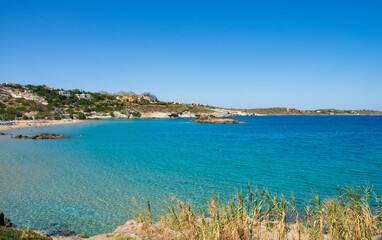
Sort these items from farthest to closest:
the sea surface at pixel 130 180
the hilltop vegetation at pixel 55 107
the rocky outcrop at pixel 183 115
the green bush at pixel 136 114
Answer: the rocky outcrop at pixel 183 115, the green bush at pixel 136 114, the hilltop vegetation at pixel 55 107, the sea surface at pixel 130 180

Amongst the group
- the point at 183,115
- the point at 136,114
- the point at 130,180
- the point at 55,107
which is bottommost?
the point at 130,180

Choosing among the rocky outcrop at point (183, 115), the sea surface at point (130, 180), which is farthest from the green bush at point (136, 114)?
the sea surface at point (130, 180)

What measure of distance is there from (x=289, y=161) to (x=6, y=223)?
19269 mm

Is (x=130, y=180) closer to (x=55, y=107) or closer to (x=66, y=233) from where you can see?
(x=66, y=233)

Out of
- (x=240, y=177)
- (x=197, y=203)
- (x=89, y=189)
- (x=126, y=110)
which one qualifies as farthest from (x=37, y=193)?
(x=126, y=110)

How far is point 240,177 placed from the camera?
49.9 ft

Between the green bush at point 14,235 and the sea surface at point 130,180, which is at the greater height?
the green bush at point 14,235

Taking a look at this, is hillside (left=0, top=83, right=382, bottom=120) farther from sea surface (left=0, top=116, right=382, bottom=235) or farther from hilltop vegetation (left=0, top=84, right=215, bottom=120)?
sea surface (left=0, top=116, right=382, bottom=235)

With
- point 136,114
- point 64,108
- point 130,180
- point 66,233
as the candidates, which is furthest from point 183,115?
point 66,233

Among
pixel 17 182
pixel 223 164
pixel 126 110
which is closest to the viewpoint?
pixel 17 182

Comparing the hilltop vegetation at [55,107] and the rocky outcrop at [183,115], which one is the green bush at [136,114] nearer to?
the hilltop vegetation at [55,107]

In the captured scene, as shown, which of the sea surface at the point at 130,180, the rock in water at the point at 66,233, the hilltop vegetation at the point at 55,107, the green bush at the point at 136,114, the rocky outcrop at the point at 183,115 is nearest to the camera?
the rock in water at the point at 66,233

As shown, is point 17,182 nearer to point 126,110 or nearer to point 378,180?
point 378,180

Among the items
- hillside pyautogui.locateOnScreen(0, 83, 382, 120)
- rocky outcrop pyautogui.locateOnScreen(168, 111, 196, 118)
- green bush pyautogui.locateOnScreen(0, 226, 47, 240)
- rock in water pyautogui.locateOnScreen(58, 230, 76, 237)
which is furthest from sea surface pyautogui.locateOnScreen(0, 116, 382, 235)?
rocky outcrop pyautogui.locateOnScreen(168, 111, 196, 118)
